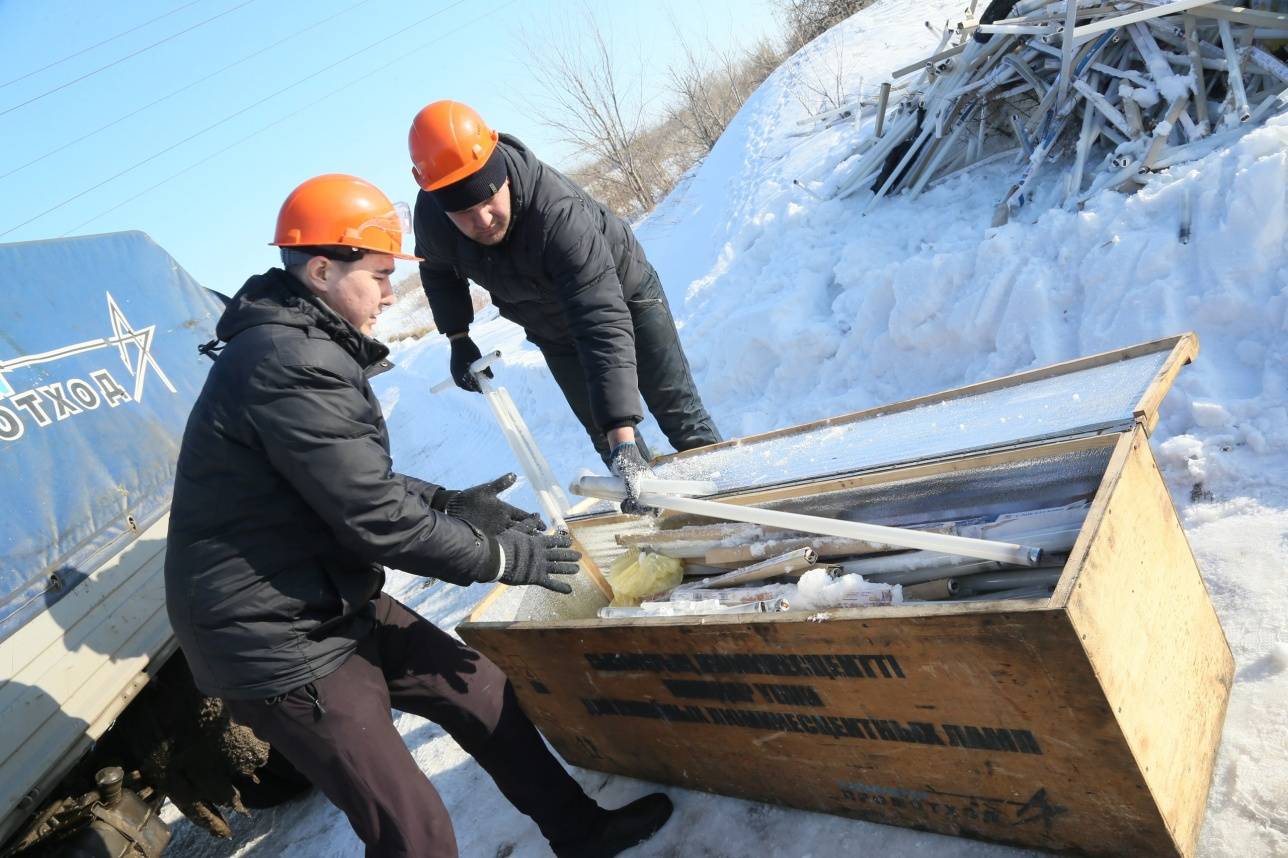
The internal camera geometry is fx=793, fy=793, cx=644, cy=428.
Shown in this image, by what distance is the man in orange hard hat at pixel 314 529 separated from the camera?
2137mm

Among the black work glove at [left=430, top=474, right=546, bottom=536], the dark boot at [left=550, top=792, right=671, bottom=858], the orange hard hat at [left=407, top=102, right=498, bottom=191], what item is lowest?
the dark boot at [left=550, top=792, right=671, bottom=858]

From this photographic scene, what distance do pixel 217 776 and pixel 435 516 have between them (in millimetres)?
2156

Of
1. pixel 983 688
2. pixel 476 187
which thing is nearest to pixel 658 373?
pixel 476 187

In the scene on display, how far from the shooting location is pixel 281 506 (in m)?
2.24

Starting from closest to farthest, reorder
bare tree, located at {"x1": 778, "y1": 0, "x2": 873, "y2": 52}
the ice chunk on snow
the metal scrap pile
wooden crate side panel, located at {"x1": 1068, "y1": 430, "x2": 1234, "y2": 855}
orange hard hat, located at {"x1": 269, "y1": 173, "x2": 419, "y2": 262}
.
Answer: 1. wooden crate side panel, located at {"x1": 1068, "y1": 430, "x2": 1234, "y2": 855}
2. orange hard hat, located at {"x1": 269, "y1": 173, "x2": 419, "y2": 262}
3. the ice chunk on snow
4. the metal scrap pile
5. bare tree, located at {"x1": 778, "y1": 0, "x2": 873, "y2": 52}

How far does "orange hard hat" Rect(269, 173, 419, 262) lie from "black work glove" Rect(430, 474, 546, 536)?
3.04 ft

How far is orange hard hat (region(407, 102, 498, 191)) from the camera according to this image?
3.02m

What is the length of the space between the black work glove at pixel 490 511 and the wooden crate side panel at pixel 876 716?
373 mm

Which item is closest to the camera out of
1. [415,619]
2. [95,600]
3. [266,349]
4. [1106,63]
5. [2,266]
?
[266,349]

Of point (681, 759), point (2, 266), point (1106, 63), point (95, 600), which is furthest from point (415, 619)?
point (1106, 63)

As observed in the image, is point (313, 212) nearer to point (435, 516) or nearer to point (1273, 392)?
point (435, 516)

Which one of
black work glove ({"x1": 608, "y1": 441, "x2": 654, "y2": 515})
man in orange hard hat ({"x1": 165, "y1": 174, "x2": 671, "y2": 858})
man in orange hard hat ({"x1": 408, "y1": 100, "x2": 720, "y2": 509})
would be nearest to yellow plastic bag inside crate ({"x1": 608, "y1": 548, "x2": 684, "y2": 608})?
black work glove ({"x1": 608, "y1": 441, "x2": 654, "y2": 515})

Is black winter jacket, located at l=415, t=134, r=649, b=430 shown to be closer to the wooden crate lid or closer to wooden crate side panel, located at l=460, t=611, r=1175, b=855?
the wooden crate lid

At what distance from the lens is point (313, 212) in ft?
7.45
